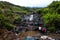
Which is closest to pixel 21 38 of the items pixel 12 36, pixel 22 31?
pixel 12 36

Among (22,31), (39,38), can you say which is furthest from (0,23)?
(39,38)

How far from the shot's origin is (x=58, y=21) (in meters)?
13.8

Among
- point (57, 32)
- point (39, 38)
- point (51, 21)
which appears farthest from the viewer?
point (51, 21)

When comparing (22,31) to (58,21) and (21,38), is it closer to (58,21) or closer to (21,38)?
(21,38)

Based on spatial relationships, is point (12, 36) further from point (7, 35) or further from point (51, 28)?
point (51, 28)

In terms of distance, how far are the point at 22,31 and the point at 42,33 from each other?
169 centimetres

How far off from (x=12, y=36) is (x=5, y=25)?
241 centimetres

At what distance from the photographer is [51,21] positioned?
14102 mm

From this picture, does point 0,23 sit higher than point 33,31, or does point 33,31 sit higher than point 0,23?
point 0,23

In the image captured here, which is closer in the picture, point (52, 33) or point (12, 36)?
point (12, 36)

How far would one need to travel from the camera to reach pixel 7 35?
37.2ft

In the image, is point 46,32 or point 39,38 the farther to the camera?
point 46,32

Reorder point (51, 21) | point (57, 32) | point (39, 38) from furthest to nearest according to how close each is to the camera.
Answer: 1. point (51, 21)
2. point (57, 32)
3. point (39, 38)

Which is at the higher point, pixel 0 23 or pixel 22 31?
pixel 0 23
